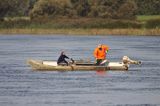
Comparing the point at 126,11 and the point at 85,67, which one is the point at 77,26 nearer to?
the point at 126,11

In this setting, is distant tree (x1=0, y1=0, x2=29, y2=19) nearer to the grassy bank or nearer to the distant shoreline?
the grassy bank

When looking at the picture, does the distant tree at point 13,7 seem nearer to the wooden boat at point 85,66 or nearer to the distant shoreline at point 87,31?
the distant shoreline at point 87,31

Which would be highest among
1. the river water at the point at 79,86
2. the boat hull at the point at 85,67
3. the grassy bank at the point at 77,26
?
the grassy bank at the point at 77,26

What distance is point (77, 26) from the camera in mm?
108125

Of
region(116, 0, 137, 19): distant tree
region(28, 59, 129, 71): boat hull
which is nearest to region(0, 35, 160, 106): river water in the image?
region(28, 59, 129, 71): boat hull

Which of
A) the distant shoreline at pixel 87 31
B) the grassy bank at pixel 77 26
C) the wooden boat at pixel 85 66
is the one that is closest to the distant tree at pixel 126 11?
the grassy bank at pixel 77 26

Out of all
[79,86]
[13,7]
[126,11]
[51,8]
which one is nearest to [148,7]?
[126,11]

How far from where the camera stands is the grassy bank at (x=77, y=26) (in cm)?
10269

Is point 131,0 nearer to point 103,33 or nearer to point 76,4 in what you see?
point 76,4

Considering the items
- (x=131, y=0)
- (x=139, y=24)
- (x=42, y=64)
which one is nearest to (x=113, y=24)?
(x=139, y=24)

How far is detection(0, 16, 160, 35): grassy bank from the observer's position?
10269 centimetres

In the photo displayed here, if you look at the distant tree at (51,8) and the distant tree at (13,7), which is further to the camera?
the distant tree at (13,7)

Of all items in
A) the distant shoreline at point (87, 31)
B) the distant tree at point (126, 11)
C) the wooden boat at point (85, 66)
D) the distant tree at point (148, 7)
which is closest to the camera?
the wooden boat at point (85, 66)

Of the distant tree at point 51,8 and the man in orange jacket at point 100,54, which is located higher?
the distant tree at point 51,8
